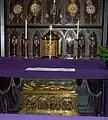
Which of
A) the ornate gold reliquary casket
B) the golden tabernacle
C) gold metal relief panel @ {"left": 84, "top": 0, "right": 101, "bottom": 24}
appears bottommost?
the ornate gold reliquary casket

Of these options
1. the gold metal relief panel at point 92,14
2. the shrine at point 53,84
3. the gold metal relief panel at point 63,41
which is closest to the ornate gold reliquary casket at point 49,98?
the shrine at point 53,84

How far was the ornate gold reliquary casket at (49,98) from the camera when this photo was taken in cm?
278

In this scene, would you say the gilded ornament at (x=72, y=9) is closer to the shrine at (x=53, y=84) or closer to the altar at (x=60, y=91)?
the shrine at (x=53, y=84)

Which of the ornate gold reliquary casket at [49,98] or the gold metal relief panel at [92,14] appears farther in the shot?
the gold metal relief panel at [92,14]

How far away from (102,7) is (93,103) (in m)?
2.22

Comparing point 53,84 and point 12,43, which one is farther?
point 12,43

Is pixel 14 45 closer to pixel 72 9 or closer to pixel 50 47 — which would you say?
pixel 72 9

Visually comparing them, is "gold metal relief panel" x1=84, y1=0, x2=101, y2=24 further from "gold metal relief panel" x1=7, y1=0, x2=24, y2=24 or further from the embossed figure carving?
the embossed figure carving

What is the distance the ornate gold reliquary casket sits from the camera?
2.78 metres

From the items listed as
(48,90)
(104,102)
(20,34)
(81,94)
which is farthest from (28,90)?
(20,34)

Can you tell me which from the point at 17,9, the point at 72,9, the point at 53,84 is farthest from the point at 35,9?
the point at 53,84

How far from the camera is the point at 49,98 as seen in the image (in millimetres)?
2816

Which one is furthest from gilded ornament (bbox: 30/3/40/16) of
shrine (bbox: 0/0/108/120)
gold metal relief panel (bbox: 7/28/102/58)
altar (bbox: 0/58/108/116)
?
altar (bbox: 0/58/108/116)

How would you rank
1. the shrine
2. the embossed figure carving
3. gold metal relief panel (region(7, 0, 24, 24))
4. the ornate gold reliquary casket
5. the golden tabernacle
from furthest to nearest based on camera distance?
1. gold metal relief panel (region(7, 0, 24, 24))
2. the embossed figure carving
3. the golden tabernacle
4. the ornate gold reliquary casket
5. the shrine
